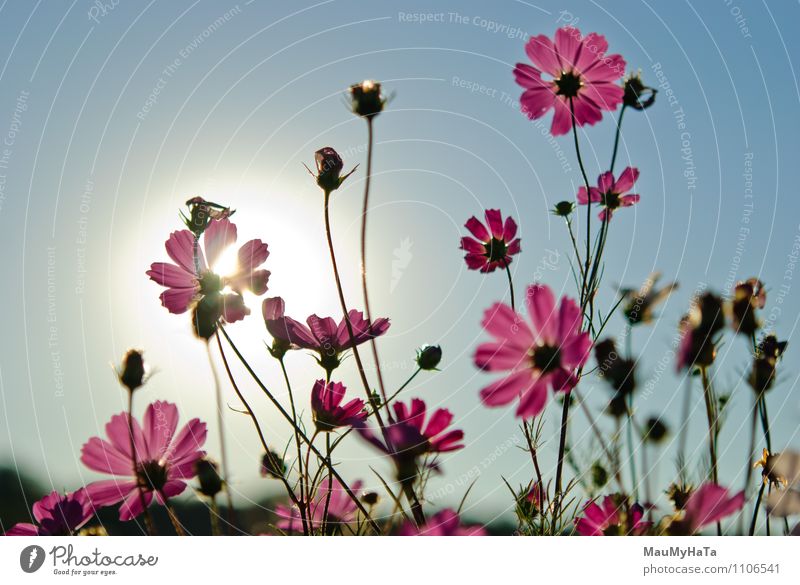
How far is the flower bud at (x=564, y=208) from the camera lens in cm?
75

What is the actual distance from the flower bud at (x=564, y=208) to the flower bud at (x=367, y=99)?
23 cm

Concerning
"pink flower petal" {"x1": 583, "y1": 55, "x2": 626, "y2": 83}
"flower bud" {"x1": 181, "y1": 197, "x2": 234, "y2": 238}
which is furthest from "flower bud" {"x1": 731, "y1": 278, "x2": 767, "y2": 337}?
"flower bud" {"x1": 181, "y1": 197, "x2": 234, "y2": 238}

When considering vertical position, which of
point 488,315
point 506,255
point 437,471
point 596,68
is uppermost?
point 596,68

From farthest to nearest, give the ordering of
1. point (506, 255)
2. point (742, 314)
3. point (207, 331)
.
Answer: point (506, 255), point (742, 314), point (207, 331)

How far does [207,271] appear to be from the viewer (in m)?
0.57

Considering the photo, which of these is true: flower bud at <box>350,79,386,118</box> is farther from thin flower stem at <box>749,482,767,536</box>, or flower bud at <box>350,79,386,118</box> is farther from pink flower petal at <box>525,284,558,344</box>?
thin flower stem at <box>749,482,767,536</box>

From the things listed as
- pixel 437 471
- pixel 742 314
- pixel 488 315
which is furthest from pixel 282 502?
pixel 742 314

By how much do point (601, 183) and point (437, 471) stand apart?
382mm

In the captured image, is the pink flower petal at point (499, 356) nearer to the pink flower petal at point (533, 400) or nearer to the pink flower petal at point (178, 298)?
the pink flower petal at point (533, 400)

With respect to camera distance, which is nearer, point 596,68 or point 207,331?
point 207,331

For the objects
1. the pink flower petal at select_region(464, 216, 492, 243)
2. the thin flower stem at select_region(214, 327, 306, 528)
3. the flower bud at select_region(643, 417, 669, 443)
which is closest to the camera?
the thin flower stem at select_region(214, 327, 306, 528)

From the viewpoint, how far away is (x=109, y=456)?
0.55m

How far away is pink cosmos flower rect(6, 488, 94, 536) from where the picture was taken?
0.54 meters
